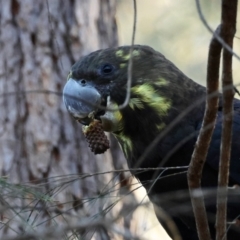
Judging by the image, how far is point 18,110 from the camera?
3.52 meters

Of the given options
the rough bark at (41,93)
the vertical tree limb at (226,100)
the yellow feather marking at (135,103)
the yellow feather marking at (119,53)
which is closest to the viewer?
the vertical tree limb at (226,100)

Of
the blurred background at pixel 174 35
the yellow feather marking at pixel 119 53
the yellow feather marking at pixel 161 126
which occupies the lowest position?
the blurred background at pixel 174 35

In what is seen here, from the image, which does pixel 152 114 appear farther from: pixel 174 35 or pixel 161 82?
pixel 174 35

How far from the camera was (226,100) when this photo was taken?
1.56 metres

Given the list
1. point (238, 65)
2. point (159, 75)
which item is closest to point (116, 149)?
point (159, 75)

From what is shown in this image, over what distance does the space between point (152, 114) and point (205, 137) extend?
2.82ft

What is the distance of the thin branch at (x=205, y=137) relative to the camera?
1509 mm

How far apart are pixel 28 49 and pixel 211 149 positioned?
60.1 inches

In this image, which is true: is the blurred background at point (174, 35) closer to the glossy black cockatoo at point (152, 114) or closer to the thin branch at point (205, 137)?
the glossy black cockatoo at point (152, 114)

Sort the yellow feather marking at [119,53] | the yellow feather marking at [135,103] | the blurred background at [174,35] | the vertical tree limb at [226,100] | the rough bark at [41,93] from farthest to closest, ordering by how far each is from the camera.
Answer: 1. the blurred background at [174,35]
2. the rough bark at [41,93]
3. the yellow feather marking at [119,53]
4. the yellow feather marking at [135,103]
5. the vertical tree limb at [226,100]

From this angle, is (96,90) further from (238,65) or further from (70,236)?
(238,65)

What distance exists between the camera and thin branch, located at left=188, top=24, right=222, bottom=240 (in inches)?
59.4

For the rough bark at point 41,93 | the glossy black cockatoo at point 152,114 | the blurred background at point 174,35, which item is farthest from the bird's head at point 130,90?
the blurred background at point 174,35

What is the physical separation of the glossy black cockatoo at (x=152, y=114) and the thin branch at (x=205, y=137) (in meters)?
0.58
